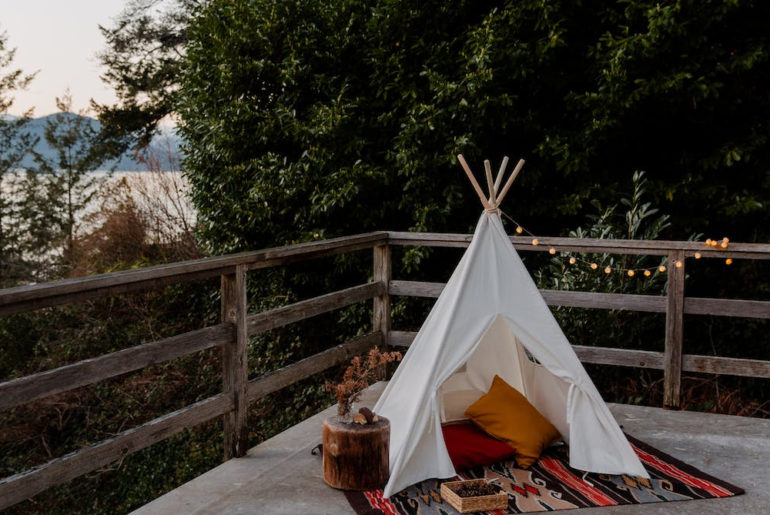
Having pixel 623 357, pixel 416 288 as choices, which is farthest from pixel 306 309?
pixel 623 357

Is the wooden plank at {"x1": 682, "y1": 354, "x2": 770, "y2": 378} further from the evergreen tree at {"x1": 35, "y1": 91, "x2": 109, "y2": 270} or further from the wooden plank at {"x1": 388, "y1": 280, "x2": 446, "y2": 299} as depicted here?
the evergreen tree at {"x1": 35, "y1": 91, "x2": 109, "y2": 270}

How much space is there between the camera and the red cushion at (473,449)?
366 centimetres

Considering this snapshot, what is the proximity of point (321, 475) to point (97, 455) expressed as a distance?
1.09 meters

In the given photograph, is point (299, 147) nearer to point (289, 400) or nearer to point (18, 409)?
point (289, 400)

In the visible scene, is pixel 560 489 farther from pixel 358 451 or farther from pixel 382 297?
pixel 382 297

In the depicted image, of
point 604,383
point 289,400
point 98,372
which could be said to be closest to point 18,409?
point 289,400

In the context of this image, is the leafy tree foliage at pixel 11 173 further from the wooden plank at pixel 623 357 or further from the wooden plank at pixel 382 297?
the wooden plank at pixel 623 357

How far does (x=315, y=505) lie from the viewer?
3.22 meters

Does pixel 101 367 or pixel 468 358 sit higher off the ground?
pixel 101 367

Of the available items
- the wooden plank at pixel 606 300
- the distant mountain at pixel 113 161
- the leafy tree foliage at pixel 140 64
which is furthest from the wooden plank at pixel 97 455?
the leafy tree foliage at pixel 140 64

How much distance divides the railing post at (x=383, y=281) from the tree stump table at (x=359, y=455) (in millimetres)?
2079

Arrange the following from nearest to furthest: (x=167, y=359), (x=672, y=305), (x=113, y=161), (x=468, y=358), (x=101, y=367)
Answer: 1. (x=101, y=367)
2. (x=167, y=359)
3. (x=468, y=358)
4. (x=672, y=305)
5. (x=113, y=161)

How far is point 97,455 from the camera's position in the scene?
2.92 m

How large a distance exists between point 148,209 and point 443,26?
4.82m
